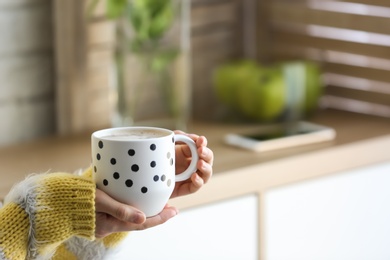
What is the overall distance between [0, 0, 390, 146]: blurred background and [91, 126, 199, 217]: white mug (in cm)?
59

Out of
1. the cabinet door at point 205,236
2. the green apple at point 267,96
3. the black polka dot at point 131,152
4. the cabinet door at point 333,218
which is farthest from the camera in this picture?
the green apple at point 267,96

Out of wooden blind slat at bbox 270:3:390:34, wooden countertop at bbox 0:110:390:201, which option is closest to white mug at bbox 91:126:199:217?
wooden countertop at bbox 0:110:390:201

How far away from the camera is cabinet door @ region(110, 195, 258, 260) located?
4.31 ft

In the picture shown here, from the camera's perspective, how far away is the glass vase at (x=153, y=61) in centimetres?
153

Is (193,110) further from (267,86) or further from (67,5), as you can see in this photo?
(67,5)

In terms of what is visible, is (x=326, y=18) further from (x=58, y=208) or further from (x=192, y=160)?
(x=58, y=208)

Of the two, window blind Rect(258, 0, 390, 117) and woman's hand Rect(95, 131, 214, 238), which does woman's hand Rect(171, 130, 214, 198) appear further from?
window blind Rect(258, 0, 390, 117)

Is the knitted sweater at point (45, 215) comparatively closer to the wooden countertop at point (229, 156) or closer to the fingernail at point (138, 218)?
the fingernail at point (138, 218)

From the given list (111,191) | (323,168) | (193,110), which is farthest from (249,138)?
(111,191)

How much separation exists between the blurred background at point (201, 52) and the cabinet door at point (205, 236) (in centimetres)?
34

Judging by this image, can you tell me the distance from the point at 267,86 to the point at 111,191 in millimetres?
694

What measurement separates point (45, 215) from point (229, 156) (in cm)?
51

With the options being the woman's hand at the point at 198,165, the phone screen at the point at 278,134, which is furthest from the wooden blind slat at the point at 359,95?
the woman's hand at the point at 198,165

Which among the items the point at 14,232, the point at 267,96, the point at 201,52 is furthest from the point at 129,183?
the point at 201,52
